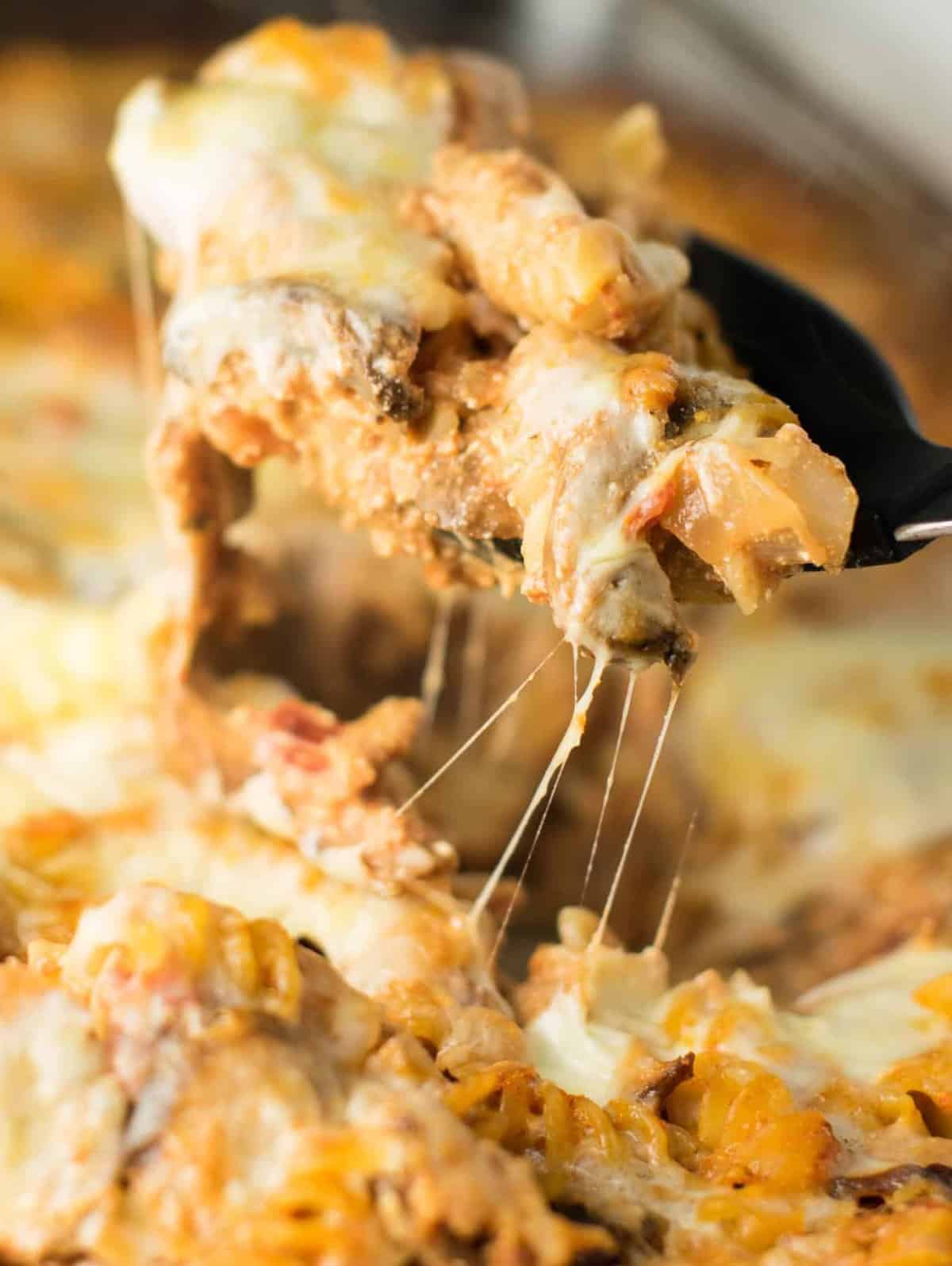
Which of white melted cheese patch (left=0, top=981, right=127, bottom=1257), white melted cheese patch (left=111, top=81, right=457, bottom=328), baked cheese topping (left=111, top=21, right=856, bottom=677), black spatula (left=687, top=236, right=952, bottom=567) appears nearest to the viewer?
white melted cheese patch (left=0, top=981, right=127, bottom=1257)

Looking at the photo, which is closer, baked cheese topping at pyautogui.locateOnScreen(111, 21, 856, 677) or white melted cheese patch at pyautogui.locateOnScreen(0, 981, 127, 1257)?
white melted cheese patch at pyautogui.locateOnScreen(0, 981, 127, 1257)

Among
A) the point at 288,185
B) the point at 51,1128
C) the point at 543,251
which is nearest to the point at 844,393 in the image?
the point at 543,251

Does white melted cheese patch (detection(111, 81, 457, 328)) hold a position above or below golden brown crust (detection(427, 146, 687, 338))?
below

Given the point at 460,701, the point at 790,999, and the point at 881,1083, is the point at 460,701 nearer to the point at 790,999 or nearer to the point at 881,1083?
the point at 790,999

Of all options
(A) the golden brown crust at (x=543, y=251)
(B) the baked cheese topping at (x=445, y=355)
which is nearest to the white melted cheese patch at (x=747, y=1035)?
(B) the baked cheese topping at (x=445, y=355)

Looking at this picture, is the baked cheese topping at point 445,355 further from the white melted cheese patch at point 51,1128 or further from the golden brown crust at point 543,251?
the white melted cheese patch at point 51,1128

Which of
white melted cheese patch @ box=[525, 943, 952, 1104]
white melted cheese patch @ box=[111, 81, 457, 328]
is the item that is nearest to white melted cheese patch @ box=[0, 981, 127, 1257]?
white melted cheese patch @ box=[525, 943, 952, 1104]

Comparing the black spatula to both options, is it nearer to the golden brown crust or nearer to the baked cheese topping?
the baked cheese topping

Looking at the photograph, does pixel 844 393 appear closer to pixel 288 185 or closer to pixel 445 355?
pixel 445 355

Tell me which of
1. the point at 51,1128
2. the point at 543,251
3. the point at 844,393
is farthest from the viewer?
the point at 844,393

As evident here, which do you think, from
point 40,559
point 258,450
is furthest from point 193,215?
point 40,559

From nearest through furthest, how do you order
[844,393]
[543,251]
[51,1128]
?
[51,1128] < [543,251] < [844,393]
